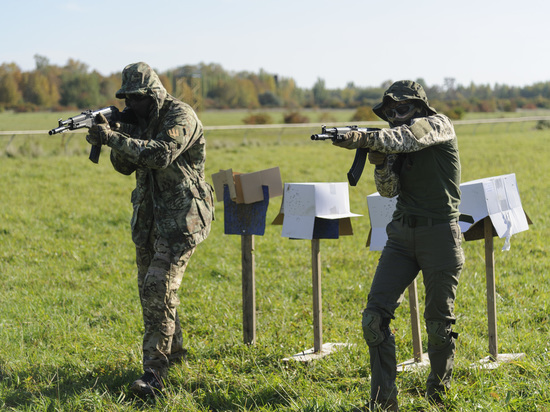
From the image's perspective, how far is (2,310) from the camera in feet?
21.7

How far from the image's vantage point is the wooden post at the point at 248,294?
18.1 ft

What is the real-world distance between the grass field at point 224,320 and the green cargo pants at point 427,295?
26 centimetres

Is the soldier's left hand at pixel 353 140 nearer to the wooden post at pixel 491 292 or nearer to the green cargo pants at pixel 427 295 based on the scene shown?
the green cargo pants at pixel 427 295

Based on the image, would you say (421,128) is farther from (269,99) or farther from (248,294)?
(269,99)

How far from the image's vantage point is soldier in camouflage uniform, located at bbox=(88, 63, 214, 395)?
454cm

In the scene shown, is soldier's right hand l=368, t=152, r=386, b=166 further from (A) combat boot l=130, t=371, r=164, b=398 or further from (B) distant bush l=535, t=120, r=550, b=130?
(B) distant bush l=535, t=120, r=550, b=130

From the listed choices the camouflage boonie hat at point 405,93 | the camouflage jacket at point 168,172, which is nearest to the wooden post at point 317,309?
the camouflage jacket at point 168,172

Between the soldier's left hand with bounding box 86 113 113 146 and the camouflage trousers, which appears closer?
the soldier's left hand with bounding box 86 113 113 146

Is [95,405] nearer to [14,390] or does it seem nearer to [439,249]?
[14,390]

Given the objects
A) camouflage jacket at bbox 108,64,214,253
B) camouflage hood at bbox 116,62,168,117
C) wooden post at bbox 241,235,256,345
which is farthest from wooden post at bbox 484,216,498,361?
camouflage hood at bbox 116,62,168,117

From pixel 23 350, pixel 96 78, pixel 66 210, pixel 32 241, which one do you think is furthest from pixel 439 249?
pixel 96 78

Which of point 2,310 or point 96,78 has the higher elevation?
point 96,78

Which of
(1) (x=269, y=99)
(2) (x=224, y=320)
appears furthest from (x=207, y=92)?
(2) (x=224, y=320)

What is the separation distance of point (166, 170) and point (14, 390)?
1996 mm
